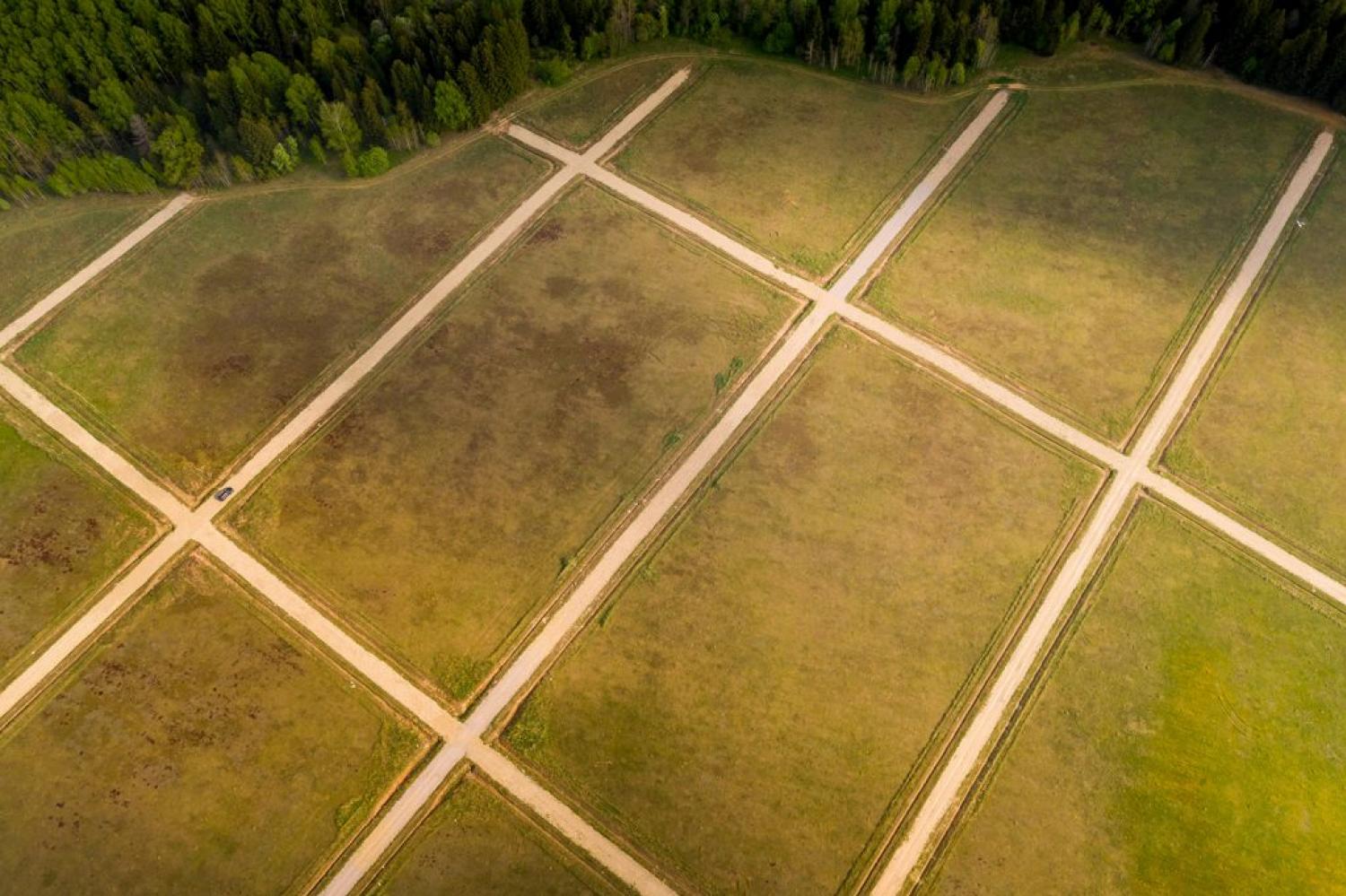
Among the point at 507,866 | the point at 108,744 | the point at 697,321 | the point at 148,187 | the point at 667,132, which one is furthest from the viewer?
the point at 667,132

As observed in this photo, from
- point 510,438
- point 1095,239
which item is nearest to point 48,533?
point 510,438

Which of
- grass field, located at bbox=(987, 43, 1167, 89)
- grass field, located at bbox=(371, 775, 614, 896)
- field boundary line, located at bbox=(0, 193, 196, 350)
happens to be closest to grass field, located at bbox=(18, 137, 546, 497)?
field boundary line, located at bbox=(0, 193, 196, 350)

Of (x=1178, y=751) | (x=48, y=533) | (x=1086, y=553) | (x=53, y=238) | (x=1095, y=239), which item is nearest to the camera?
(x=1178, y=751)

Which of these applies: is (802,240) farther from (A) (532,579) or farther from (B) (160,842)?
(B) (160,842)

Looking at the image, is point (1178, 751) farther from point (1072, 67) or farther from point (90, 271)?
point (90, 271)

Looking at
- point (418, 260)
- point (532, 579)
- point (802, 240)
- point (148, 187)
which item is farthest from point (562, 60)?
point (532, 579)

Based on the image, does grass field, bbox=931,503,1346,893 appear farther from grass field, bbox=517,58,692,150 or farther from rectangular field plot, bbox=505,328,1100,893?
grass field, bbox=517,58,692,150
